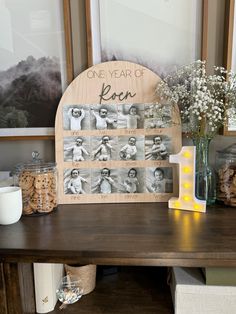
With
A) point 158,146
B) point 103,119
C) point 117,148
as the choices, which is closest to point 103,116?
point 103,119

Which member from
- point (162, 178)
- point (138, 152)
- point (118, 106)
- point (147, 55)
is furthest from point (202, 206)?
point (147, 55)

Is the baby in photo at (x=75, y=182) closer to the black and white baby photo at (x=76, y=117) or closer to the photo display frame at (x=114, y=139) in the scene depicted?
the photo display frame at (x=114, y=139)

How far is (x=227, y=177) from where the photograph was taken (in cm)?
102

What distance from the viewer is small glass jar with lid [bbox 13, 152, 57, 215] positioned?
39.7 inches

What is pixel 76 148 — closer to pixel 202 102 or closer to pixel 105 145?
pixel 105 145

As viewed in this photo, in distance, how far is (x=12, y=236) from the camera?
0.86m

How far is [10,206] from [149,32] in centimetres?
77

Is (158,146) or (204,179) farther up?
(158,146)

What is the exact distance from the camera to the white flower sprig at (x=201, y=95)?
97 centimetres

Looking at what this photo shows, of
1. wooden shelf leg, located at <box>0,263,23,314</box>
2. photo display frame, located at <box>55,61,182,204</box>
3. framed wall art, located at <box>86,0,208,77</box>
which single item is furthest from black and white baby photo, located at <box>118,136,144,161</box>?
wooden shelf leg, located at <box>0,263,23,314</box>

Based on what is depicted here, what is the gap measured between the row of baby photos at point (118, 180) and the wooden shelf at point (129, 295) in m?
0.31

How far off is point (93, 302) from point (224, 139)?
0.76 metres

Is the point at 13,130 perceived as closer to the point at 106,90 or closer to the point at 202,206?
the point at 106,90

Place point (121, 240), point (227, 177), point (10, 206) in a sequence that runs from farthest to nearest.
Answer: point (227, 177) → point (10, 206) → point (121, 240)
